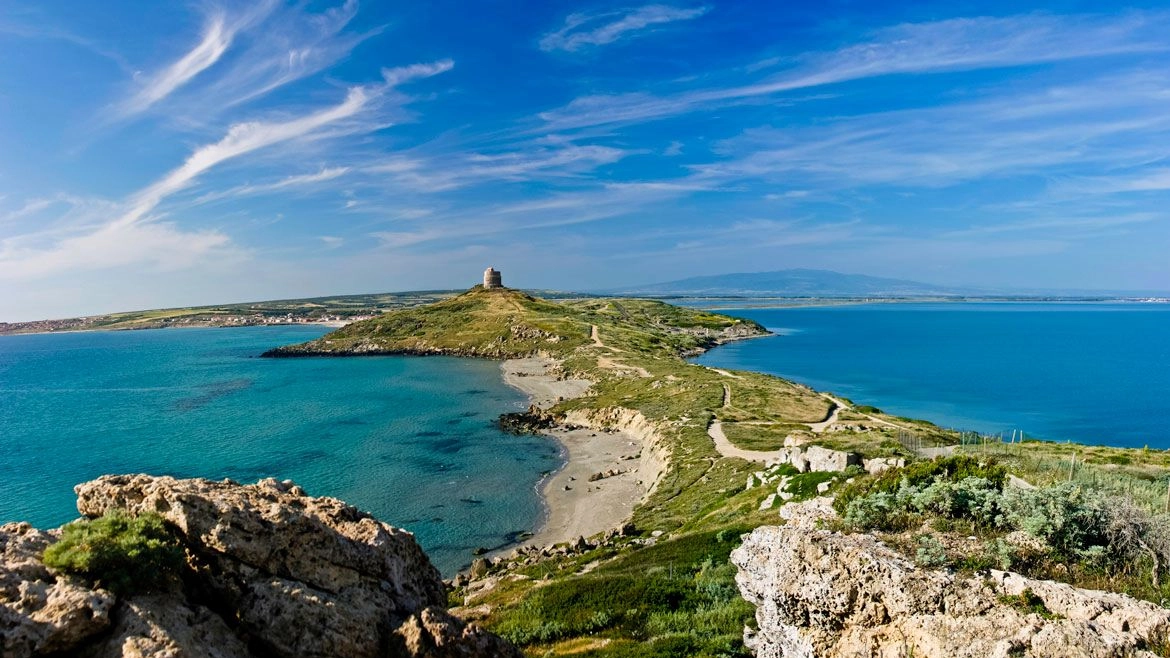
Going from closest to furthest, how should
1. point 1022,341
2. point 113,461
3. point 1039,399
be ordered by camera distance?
point 113,461
point 1039,399
point 1022,341

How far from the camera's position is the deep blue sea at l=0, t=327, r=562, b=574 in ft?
153

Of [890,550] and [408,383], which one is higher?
[890,550]

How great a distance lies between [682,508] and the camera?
37.9 m

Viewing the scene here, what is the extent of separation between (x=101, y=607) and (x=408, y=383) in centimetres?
10636

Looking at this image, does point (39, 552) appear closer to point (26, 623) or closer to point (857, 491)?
point (26, 623)

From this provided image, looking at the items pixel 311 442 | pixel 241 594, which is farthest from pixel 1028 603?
pixel 311 442

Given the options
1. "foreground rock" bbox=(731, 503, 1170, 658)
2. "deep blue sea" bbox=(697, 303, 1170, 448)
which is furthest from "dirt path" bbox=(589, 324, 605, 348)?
"foreground rock" bbox=(731, 503, 1170, 658)

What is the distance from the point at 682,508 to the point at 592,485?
1450cm

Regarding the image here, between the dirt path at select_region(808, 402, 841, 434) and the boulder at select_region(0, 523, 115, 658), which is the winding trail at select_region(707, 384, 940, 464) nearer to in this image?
the dirt path at select_region(808, 402, 841, 434)

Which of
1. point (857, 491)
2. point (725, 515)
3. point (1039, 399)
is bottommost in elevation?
point (1039, 399)

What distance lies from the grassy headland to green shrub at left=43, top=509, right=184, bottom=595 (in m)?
11.0

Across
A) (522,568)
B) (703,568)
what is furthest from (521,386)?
(703,568)

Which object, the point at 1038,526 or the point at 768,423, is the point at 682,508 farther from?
the point at 1038,526

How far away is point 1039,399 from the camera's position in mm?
95938
